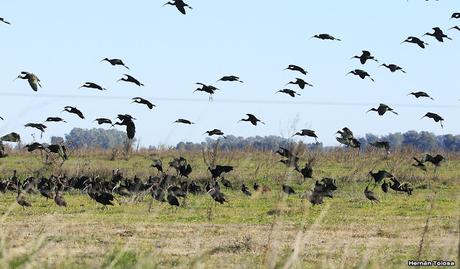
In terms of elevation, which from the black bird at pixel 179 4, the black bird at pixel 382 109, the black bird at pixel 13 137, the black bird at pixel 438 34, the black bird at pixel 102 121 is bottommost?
the black bird at pixel 13 137

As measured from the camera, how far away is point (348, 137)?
50.1 ft

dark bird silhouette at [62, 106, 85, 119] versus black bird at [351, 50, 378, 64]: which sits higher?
black bird at [351, 50, 378, 64]

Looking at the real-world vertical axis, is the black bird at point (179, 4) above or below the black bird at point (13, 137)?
above

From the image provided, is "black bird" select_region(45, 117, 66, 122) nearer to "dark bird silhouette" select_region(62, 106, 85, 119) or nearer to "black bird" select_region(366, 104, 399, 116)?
"dark bird silhouette" select_region(62, 106, 85, 119)

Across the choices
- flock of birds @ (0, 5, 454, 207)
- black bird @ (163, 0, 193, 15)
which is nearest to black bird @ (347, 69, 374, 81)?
flock of birds @ (0, 5, 454, 207)

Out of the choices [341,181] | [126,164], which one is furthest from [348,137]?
[126,164]

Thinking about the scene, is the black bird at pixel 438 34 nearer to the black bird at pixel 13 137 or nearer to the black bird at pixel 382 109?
the black bird at pixel 382 109

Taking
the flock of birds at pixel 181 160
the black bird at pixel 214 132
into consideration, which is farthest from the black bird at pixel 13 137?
the black bird at pixel 214 132

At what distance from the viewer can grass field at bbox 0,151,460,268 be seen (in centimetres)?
823

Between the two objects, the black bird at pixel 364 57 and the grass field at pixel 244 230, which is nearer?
the grass field at pixel 244 230

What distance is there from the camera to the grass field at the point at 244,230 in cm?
823

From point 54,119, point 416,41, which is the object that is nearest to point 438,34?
point 416,41

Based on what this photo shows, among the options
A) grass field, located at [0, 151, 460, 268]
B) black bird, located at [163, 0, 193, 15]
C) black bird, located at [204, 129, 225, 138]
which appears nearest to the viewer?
grass field, located at [0, 151, 460, 268]

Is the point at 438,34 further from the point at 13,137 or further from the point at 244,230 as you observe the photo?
the point at 13,137
